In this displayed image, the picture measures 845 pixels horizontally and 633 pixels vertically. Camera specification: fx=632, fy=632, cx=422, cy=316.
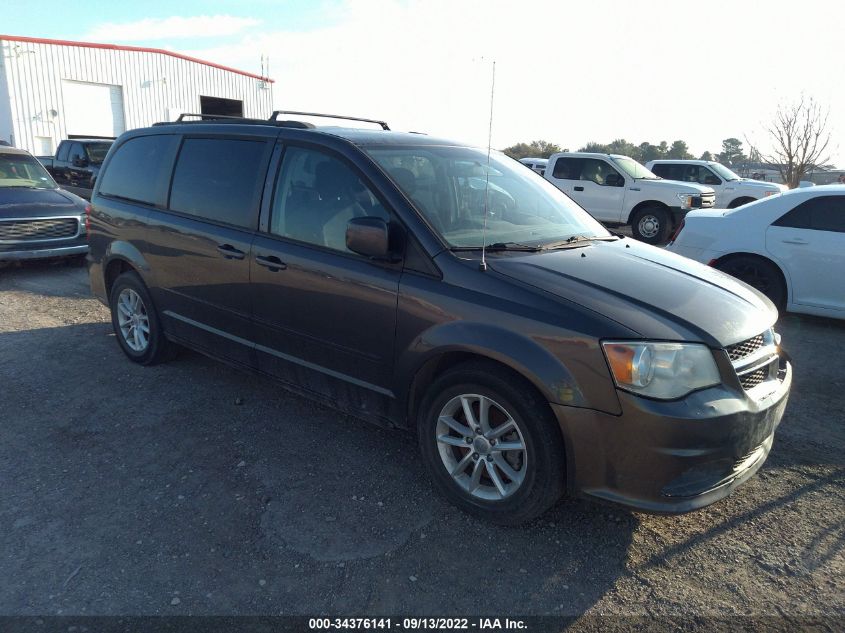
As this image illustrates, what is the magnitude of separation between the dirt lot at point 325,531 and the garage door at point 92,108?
25224mm

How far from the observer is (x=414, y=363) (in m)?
3.23

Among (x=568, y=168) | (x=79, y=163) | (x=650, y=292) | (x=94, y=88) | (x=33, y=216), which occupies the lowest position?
(x=33, y=216)

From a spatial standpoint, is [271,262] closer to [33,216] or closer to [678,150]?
[33,216]

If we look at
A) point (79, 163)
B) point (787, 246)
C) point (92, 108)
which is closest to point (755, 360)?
point (787, 246)

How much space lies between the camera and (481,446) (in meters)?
3.09

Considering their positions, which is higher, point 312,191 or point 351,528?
point 312,191

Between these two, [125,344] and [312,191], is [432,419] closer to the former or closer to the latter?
[312,191]

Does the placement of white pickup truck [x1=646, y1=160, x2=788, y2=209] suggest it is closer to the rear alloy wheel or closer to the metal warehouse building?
the rear alloy wheel

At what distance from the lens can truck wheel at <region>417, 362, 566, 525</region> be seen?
9.37 feet

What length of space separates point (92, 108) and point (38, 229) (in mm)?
20778

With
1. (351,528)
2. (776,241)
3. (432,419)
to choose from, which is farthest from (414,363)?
(776,241)

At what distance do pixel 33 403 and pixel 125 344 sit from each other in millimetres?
951

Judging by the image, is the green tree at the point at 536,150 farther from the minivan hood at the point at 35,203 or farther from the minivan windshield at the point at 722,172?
the minivan hood at the point at 35,203

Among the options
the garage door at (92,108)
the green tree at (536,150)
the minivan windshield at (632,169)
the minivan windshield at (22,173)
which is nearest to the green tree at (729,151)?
the green tree at (536,150)
